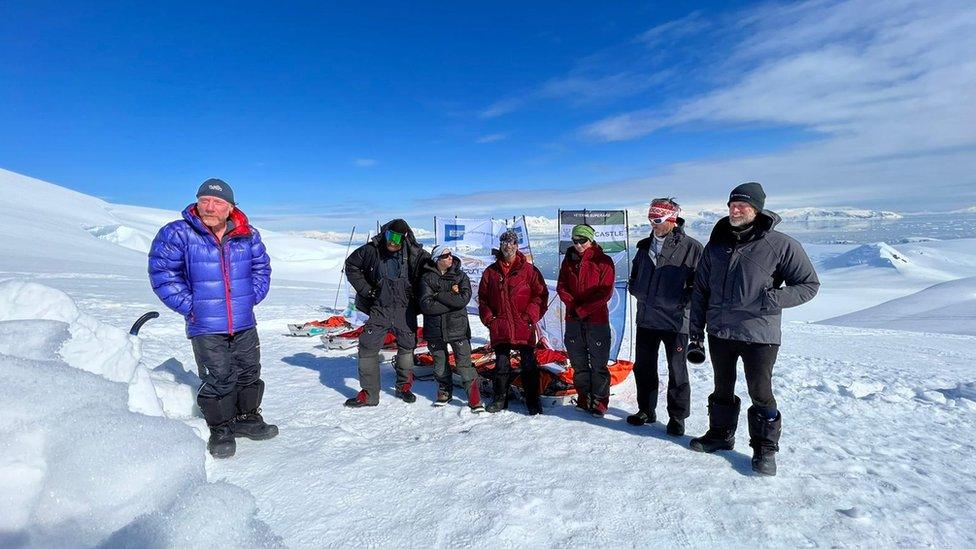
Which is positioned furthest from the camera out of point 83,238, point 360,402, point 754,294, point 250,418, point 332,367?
point 83,238

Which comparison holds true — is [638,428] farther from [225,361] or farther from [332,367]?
[332,367]

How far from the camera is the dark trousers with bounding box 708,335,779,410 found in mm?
3236

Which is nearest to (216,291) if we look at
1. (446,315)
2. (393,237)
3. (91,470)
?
(91,470)

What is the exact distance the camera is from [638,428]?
4.23 metres

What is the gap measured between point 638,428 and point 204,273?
396cm

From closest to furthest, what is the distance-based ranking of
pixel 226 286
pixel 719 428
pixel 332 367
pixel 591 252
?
pixel 226 286
pixel 719 428
pixel 591 252
pixel 332 367

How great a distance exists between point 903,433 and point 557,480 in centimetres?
337

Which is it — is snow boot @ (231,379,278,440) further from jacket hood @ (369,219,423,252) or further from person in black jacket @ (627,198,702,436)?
person in black jacket @ (627,198,702,436)

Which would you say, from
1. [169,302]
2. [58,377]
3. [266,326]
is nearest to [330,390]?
[169,302]

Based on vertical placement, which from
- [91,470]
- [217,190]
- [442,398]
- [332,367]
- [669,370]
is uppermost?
[217,190]

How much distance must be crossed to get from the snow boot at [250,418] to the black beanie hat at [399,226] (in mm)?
1939

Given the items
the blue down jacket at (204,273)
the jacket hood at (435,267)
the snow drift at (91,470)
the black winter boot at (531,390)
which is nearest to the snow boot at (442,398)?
the black winter boot at (531,390)

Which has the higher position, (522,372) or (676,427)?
(522,372)

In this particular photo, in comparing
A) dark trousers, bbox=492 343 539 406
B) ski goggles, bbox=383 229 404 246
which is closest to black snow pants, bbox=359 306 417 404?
ski goggles, bbox=383 229 404 246
